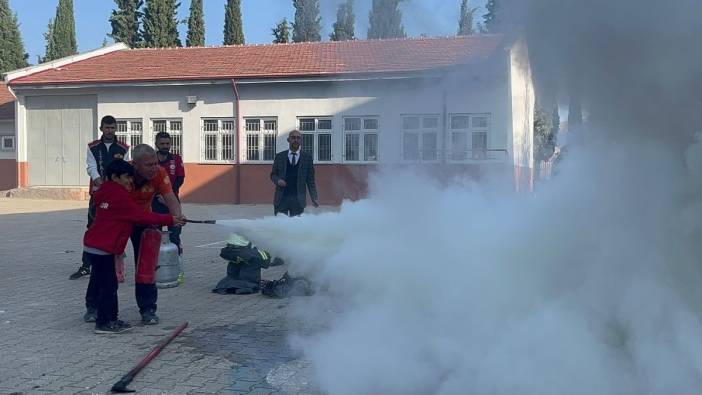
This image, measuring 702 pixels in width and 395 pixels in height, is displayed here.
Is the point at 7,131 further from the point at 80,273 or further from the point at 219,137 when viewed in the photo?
the point at 80,273

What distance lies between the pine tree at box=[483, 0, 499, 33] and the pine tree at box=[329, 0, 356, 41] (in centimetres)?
95

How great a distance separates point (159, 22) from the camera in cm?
4566

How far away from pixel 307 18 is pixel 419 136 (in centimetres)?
142

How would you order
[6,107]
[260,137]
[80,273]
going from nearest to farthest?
[80,273] < [260,137] < [6,107]

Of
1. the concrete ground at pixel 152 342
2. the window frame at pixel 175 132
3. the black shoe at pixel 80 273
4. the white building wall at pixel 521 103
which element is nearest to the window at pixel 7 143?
the window frame at pixel 175 132

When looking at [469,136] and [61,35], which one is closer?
[469,136]

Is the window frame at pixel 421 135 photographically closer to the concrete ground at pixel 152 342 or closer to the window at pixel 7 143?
the concrete ground at pixel 152 342

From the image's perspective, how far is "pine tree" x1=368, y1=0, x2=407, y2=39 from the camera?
453 cm

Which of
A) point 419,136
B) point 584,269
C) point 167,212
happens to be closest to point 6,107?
point 167,212

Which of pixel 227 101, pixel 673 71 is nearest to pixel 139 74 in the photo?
pixel 227 101

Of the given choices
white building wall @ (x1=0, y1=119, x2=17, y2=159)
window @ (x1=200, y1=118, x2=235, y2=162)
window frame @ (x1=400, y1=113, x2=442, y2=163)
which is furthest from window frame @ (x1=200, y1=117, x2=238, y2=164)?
window frame @ (x1=400, y1=113, x2=442, y2=163)

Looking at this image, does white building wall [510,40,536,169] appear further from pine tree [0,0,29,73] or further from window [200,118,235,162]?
pine tree [0,0,29,73]

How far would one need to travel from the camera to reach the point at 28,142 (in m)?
26.2

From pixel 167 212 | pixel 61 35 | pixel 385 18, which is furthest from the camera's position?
pixel 61 35
